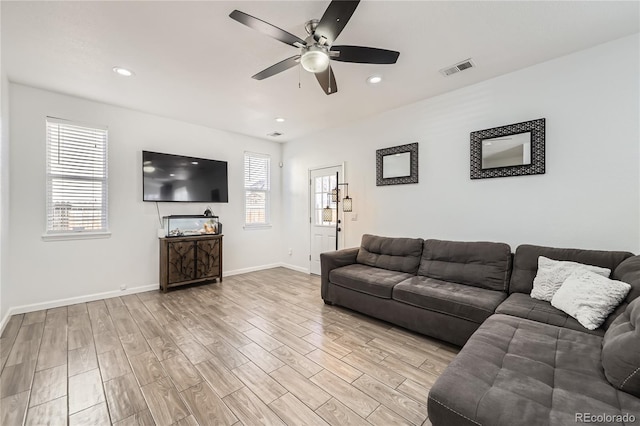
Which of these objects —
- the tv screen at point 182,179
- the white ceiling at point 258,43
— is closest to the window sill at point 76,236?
the tv screen at point 182,179

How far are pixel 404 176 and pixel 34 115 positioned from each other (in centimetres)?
499

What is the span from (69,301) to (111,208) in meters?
1.35

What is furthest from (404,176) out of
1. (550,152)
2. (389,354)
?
(389,354)

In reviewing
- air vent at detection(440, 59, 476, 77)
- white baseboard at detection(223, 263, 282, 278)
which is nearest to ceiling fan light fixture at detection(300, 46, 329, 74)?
air vent at detection(440, 59, 476, 77)

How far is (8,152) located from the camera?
3145 mm

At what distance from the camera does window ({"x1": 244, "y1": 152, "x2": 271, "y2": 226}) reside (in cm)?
548

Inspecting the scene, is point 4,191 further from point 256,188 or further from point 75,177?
point 256,188

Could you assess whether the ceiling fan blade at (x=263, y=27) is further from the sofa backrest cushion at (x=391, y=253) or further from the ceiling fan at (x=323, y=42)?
the sofa backrest cushion at (x=391, y=253)

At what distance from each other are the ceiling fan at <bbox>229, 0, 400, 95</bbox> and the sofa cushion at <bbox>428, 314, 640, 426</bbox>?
7.23 feet

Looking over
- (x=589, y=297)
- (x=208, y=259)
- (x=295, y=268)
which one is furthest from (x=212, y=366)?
(x=295, y=268)

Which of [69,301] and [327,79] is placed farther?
[69,301]

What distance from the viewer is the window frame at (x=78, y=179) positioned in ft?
11.2

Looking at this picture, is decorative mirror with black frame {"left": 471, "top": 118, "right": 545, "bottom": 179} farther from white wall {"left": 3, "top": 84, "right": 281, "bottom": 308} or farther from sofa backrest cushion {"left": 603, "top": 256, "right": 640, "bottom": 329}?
white wall {"left": 3, "top": 84, "right": 281, "bottom": 308}

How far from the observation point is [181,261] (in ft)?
13.9
